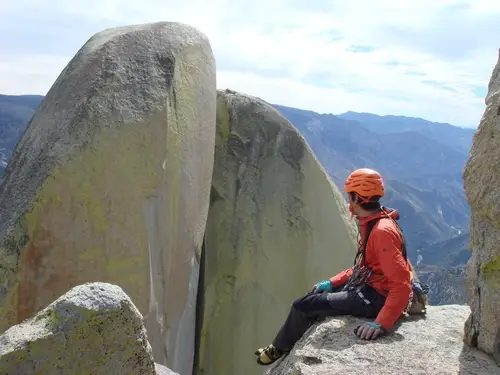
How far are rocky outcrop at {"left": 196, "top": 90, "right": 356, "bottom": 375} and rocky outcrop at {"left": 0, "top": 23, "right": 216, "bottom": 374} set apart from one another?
53 cm

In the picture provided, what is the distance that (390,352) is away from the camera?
2.53m

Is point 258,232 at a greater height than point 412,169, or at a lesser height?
greater

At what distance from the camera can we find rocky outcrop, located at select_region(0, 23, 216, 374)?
416 cm

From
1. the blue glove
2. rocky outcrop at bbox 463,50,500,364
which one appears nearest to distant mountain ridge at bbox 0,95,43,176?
the blue glove

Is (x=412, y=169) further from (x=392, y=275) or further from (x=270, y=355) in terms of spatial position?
(x=392, y=275)

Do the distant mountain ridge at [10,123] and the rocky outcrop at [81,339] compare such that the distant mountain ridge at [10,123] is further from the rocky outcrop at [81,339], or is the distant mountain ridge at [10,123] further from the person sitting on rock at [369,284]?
the rocky outcrop at [81,339]

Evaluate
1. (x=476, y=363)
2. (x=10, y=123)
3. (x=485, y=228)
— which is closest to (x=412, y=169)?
(x=10, y=123)

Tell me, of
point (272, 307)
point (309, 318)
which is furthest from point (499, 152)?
point (272, 307)

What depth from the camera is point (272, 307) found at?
5.86 meters

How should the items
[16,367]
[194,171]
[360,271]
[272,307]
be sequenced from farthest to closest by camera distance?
[272,307]
[194,171]
[360,271]
[16,367]

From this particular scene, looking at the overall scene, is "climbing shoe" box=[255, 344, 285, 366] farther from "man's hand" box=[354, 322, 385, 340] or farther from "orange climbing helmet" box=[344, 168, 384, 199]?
"orange climbing helmet" box=[344, 168, 384, 199]

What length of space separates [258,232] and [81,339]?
3.82m

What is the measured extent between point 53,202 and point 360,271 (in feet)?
7.69

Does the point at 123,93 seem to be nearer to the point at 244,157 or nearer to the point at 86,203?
the point at 86,203
